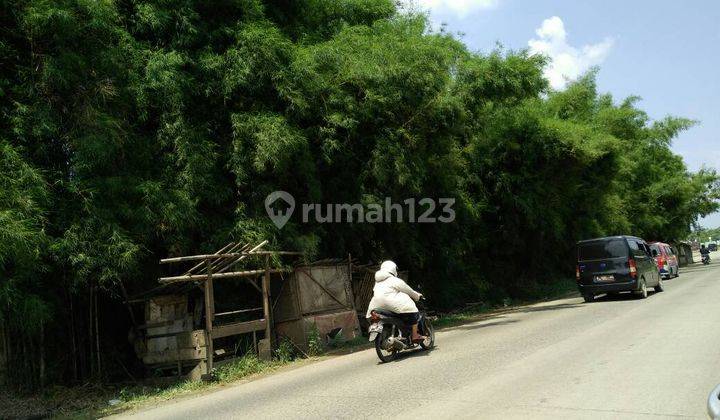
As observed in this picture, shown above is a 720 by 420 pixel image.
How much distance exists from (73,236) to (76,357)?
10.7 feet

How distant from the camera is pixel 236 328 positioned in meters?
11.1

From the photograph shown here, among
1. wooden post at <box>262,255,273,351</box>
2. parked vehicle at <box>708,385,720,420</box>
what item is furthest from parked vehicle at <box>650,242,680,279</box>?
parked vehicle at <box>708,385,720,420</box>

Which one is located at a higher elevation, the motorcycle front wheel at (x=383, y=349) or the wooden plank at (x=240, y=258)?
the wooden plank at (x=240, y=258)

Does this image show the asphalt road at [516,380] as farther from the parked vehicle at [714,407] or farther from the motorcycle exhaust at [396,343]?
the parked vehicle at [714,407]

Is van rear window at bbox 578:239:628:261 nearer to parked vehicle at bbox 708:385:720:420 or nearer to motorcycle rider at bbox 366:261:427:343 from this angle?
motorcycle rider at bbox 366:261:427:343

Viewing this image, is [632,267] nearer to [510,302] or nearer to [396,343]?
[510,302]

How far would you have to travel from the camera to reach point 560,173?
887 inches

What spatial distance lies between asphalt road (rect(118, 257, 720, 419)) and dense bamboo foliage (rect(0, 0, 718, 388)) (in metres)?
3.06

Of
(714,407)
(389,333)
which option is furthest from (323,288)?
(714,407)

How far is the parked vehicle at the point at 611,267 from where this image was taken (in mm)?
17344

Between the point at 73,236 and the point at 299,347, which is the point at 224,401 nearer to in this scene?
the point at 73,236

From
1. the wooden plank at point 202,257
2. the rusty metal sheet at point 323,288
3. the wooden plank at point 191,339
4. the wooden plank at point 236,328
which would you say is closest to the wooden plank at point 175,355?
the wooden plank at point 191,339

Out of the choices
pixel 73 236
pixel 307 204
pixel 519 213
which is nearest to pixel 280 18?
pixel 307 204

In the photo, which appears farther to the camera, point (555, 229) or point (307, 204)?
point (555, 229)
